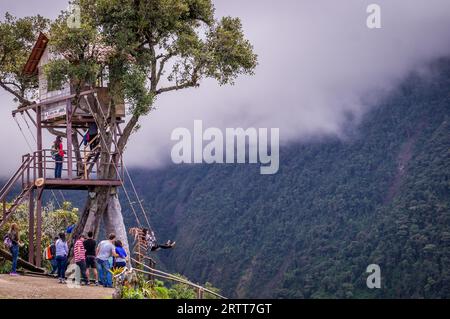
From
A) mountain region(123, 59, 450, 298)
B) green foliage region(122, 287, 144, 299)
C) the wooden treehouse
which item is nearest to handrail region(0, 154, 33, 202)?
the wooden treehouse

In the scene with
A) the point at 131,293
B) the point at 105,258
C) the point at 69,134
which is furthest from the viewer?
→ the point at 69,134

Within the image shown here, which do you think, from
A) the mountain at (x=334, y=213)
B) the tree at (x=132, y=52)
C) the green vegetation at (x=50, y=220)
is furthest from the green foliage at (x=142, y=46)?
the mountain at (x=334, y=213)

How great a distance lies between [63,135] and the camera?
33.8 meters

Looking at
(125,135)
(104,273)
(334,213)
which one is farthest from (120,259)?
(334,213)

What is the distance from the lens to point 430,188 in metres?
102

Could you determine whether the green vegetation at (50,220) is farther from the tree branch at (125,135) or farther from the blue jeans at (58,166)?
the tree branch at (125,135)

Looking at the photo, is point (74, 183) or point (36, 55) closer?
point (74, 183)

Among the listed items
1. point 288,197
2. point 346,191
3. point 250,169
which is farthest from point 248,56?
point 250,169

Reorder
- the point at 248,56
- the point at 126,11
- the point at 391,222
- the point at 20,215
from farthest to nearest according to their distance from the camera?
the point at 391,222 < the point at 20,215 < the point at 248,56 < the point at 126,11

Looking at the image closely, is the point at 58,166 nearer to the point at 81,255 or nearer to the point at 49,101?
the point at 49,101

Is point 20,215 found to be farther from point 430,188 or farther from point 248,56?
point 430,188

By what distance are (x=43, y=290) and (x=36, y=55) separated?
12271mm

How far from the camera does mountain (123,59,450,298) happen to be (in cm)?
9250
